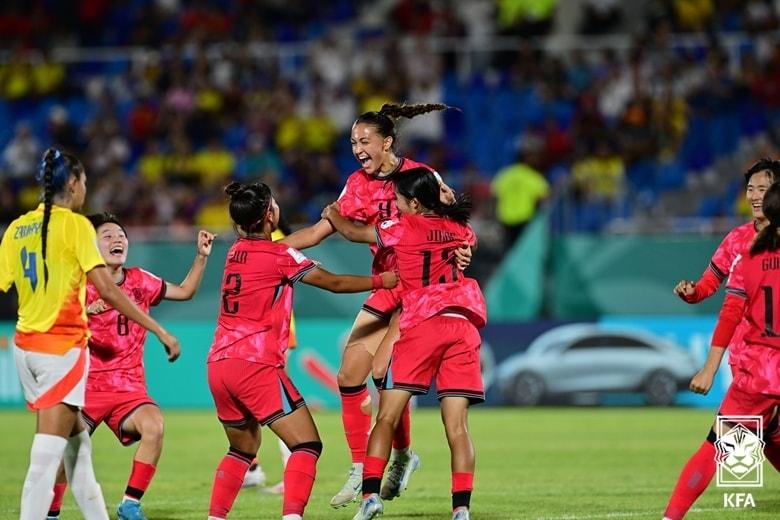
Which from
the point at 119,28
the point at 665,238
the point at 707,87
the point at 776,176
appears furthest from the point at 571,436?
the point at 119,28

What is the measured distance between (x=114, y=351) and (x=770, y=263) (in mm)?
4145

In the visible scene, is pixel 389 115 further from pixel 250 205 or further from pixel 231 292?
pixel 231 292

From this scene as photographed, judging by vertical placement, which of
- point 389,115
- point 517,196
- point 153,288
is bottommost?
point 153,288

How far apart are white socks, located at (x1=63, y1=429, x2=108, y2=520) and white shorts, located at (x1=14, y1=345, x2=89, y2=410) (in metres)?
0.33

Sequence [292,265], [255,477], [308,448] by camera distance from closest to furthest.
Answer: [308,448], [292,265], [255,477]

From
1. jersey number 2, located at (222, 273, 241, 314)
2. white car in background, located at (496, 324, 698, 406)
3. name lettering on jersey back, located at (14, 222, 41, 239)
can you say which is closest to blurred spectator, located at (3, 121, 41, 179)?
white car in background, located at (496, 324, 698, 406)

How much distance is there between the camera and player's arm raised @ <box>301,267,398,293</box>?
7.93 metres

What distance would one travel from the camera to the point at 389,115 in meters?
9.35

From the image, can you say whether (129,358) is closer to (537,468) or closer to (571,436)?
(537,468)

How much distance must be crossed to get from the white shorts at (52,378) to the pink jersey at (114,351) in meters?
1.58

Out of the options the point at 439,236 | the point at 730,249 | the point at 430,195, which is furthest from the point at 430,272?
the point at 730,249

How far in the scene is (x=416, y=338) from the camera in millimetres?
8141

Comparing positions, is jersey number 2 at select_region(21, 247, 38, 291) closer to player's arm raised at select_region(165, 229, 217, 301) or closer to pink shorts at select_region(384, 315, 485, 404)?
player's arm raised at select_region(165, 229, 217, 301)

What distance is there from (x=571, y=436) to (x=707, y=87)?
8.91 m
